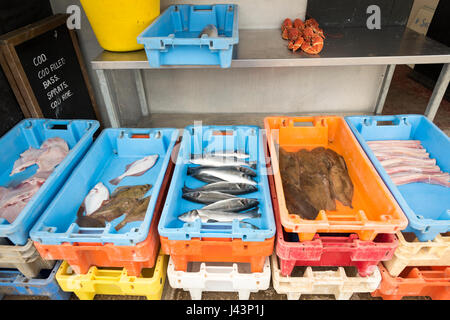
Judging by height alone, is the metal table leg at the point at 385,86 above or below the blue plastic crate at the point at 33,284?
above

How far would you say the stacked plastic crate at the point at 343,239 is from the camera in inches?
50.5

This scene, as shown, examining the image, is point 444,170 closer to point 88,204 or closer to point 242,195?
point 242,195

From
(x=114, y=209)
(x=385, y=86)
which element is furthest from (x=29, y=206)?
(x=385, y=86)

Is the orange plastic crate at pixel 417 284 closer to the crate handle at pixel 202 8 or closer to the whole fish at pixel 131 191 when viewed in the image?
the whole fish at pixel 131 191

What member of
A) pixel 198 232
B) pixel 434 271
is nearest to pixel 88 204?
pixel 198 232

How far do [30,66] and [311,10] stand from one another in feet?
7.74

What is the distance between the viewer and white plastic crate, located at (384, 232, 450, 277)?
4.46 ft

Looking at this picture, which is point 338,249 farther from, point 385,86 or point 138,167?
point 385,86

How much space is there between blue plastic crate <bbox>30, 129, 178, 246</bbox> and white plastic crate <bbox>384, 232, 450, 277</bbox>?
124 cm

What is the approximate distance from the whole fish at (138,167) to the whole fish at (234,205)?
1.88 ft

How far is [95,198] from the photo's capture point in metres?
1.71

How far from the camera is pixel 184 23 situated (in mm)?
2342

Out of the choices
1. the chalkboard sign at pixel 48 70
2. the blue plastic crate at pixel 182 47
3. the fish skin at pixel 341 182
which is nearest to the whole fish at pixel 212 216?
the fish skin at pixel 341 182

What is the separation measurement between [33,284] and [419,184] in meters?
2.33
